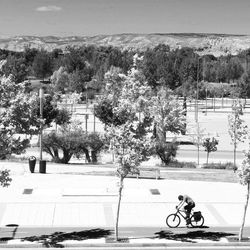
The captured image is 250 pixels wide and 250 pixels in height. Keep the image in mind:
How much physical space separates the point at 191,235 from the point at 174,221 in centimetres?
133

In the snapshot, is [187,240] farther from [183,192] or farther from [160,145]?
[160,145]

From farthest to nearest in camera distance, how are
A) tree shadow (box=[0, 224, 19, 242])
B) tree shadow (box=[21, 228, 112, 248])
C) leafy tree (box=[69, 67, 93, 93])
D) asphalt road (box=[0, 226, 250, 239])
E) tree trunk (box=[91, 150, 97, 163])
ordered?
leafy tree (box=[69, 67, 93, 93]) < tree trunk (box=[91, 150, 97, 163]) < asphalt road (box=[0, 226, 250, 239]) < tree shadow (box=[0, 224, 19, 242]) < tree shadow (box=[21, 228, 112, 248])

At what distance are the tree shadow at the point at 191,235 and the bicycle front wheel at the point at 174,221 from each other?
29.1 inches

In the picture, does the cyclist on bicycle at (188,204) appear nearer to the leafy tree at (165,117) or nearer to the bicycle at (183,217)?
the bicycle at (183,217)

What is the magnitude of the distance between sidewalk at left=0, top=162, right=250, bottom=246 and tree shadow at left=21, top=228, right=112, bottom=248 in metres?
0.91

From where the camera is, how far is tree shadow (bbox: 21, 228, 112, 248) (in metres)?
20.6

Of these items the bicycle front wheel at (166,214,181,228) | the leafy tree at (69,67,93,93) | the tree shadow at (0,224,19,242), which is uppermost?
the leafy tree at (69,67,93,93)

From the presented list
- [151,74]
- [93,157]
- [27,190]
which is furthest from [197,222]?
[151,74]

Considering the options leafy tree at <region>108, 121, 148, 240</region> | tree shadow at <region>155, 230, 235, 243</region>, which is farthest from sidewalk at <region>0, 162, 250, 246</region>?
leafy tree at <region>108, 121, 148, 240</region>

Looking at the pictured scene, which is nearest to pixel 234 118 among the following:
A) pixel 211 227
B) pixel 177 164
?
pixel 177 164

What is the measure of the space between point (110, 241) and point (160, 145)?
22.2 metres

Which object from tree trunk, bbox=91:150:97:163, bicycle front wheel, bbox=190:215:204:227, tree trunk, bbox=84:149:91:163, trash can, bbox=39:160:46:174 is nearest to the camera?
bicycle front wheel, bbox=190:215:204:227

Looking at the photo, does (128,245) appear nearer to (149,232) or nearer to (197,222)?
(149,232)

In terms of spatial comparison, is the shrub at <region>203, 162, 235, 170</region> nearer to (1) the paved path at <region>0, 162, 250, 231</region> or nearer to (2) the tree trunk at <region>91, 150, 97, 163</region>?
(2) the tree trunk at <region>91, 150, 97, 163</region>
